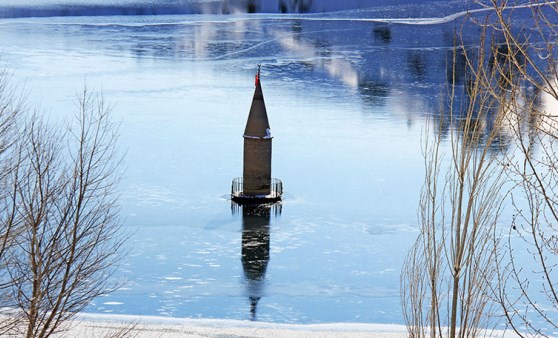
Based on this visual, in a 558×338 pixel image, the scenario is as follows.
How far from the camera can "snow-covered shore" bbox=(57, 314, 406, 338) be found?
1065 inches

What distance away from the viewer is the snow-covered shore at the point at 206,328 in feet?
88.8

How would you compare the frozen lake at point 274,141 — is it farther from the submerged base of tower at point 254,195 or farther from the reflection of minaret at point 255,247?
the submerged base of tower at point 254,195

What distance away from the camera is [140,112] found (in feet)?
217

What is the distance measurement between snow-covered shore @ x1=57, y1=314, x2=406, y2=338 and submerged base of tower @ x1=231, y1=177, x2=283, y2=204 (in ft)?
64.3

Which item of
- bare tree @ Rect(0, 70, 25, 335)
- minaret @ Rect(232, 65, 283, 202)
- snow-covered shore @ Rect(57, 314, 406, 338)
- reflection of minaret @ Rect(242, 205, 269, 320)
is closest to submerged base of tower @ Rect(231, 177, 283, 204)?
minaret @ Rect(232, 65, 283, 202)

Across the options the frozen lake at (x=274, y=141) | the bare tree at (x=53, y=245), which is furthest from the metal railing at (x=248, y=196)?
the bare tree at (x=53, y=245)

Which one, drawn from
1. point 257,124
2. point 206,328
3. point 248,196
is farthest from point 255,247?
point 206,328

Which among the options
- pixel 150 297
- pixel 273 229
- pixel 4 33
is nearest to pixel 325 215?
pixel 273 229

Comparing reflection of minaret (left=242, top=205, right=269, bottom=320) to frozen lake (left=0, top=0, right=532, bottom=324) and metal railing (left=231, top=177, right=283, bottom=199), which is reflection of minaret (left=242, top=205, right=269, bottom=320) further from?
metal railing (left=231, top=177, right=283, bottom=199)

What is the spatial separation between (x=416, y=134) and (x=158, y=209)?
823 inches

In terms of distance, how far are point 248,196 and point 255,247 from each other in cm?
917

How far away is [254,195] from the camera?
52469mm

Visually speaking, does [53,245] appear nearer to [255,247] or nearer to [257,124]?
[255,247]

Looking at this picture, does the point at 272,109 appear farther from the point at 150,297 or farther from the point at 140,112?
the point at 150,297
